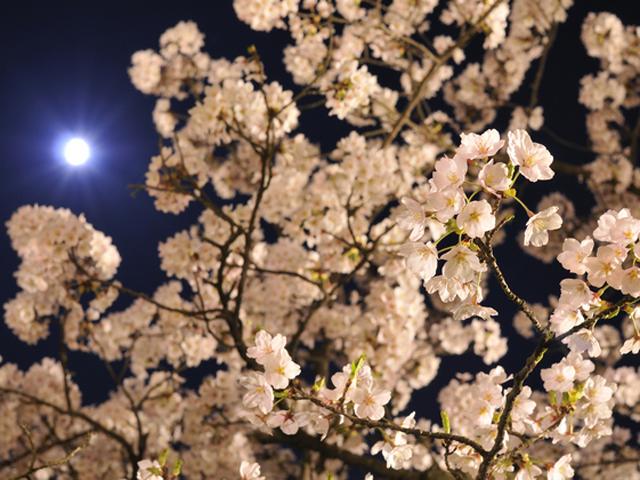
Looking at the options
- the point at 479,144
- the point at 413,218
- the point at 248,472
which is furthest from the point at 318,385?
the point at 479,144

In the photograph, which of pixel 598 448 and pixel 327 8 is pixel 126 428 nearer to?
pixel 327 8

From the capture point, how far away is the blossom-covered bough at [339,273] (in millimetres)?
2145

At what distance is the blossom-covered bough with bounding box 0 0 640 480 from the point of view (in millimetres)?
2145

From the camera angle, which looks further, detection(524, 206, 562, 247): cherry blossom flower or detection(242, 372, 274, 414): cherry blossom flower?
detection(242, 372, 274, 414): cherry blossom flower

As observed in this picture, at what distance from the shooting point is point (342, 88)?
17.5 feet

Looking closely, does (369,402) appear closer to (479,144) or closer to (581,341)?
(581,341)

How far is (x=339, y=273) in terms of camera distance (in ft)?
23.6

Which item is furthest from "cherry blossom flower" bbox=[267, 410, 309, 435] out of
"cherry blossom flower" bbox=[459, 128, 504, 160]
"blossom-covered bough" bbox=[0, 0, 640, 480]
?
"cherry blossom flower" bbox=[459, 128, 504, 160]

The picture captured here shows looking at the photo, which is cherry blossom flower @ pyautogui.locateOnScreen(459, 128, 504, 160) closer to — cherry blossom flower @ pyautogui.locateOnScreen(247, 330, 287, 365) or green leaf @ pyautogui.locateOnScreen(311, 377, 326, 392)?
cherry blossom flower @ pyautogui.locateOnScreen(247, 330, 287, 365)

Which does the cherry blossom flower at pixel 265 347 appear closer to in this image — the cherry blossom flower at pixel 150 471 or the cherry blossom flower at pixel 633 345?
the cherry blossom flower at pixel 150 471

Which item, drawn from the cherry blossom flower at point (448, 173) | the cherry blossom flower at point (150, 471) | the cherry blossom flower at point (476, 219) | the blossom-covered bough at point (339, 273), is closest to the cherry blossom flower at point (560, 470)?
the blossom-covered bough at point (339, 273)

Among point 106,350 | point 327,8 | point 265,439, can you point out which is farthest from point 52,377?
point 327,8

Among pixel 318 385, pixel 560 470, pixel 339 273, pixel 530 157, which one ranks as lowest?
pixel 560 470

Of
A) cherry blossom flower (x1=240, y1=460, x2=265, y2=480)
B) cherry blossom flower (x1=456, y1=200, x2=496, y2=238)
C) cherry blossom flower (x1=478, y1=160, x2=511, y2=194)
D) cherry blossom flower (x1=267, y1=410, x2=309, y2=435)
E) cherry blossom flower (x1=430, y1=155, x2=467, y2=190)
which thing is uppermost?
cherry blossom flower (x1=430, y1=155, x2=467, y2=190)
